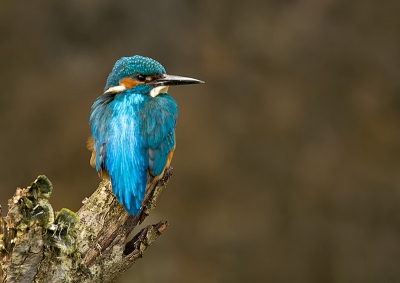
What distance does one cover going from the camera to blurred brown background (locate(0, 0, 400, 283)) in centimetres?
407

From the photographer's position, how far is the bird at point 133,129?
2.11 metres

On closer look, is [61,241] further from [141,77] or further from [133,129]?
[141,77]

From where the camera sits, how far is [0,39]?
13.0 feet

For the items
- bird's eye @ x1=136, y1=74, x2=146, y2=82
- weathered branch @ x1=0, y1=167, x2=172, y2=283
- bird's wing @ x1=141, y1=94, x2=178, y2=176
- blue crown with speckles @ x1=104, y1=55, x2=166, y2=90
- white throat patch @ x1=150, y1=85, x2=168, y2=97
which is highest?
blue crown with speckles @ x1=104, y1=55, x2=166, y2=90

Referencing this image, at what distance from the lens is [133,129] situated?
2.21 metres

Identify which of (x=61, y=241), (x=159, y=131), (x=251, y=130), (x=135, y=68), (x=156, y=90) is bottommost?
(x=61, y=241)

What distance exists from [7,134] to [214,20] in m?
1.79

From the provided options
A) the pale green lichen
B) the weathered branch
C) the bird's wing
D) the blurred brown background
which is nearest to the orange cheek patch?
the bird's wing

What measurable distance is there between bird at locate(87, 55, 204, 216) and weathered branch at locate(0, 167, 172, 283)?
0.11 metres

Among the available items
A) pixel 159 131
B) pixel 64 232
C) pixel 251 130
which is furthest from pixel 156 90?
pixel 251 130

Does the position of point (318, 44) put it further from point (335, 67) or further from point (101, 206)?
point (101, 206)

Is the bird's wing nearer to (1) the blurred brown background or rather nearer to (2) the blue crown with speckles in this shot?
(2) the blue crown with speckles

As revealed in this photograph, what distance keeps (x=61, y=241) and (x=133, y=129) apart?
2.25 feet

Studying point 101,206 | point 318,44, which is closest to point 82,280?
point 101,206
